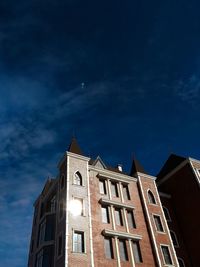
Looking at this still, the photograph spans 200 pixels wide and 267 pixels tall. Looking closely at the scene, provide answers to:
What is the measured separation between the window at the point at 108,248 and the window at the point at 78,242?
8.93 feet

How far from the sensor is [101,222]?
82.9ft

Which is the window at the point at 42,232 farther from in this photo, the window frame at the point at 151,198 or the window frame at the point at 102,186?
the window frame at the point at 151,198

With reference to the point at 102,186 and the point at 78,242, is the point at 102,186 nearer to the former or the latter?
the point at 102,186

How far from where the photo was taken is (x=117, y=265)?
22875 mm

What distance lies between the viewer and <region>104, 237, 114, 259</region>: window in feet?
76.7

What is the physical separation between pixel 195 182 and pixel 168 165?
690cm

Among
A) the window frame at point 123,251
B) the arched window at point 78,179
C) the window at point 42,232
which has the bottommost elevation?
the window frame at point 123,251

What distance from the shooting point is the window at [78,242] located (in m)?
21.7

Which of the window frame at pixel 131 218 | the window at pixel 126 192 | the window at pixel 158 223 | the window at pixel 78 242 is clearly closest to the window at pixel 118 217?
the window frame at pixel 131 218

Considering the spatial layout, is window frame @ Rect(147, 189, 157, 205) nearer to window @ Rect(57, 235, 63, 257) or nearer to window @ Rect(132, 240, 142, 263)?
window @ Rect(132, 240, 142, 263)

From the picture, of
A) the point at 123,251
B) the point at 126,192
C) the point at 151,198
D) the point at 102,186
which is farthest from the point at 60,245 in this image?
the point at 151,198

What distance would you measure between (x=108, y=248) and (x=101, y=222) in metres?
2.47

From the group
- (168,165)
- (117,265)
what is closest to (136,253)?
(117,265)

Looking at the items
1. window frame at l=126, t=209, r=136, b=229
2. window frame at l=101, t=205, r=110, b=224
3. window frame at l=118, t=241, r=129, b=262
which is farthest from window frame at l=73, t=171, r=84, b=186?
window frame at l=118, t=241, r=129, b=262
